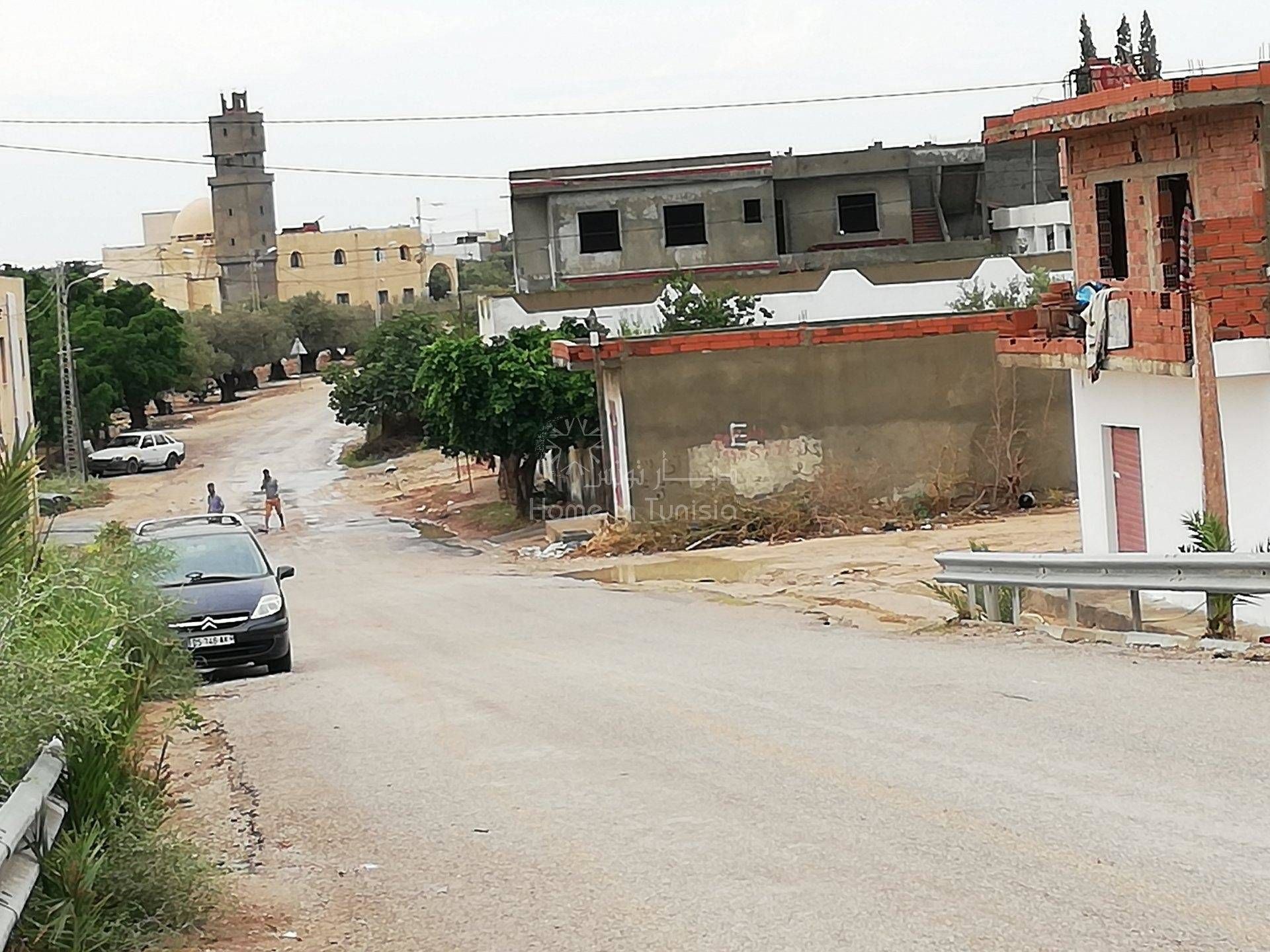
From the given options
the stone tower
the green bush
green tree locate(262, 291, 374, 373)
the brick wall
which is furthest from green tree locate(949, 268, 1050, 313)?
the stone tower

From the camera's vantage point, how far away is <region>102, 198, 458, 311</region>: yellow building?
134 metres

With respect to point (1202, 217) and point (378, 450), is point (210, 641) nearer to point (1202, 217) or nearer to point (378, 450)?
point (1202, 217)

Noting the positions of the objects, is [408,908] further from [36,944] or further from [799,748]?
[799,748]

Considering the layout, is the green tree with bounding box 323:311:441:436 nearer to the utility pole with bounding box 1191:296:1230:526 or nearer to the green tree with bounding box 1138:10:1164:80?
the green tree with bounding box 1138:10:1164:80

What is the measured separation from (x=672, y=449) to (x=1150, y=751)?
992 inches

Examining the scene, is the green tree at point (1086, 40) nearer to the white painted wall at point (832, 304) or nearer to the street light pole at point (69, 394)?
the white painted wall at point (832, 304)

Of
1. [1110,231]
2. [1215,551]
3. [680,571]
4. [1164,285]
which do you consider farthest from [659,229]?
[1215,551]

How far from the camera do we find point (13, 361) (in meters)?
59.4

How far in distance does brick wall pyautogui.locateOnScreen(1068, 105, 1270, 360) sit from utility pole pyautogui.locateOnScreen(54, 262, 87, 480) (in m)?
44.0

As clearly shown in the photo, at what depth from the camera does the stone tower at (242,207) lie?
13362 centimetres

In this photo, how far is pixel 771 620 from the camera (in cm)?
2053

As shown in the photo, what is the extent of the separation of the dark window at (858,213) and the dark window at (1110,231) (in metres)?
40.1

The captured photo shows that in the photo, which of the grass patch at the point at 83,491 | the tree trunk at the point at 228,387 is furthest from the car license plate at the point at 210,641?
the tree trunk at the point at 228,387

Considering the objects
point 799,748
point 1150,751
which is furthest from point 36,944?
point 1150,751
